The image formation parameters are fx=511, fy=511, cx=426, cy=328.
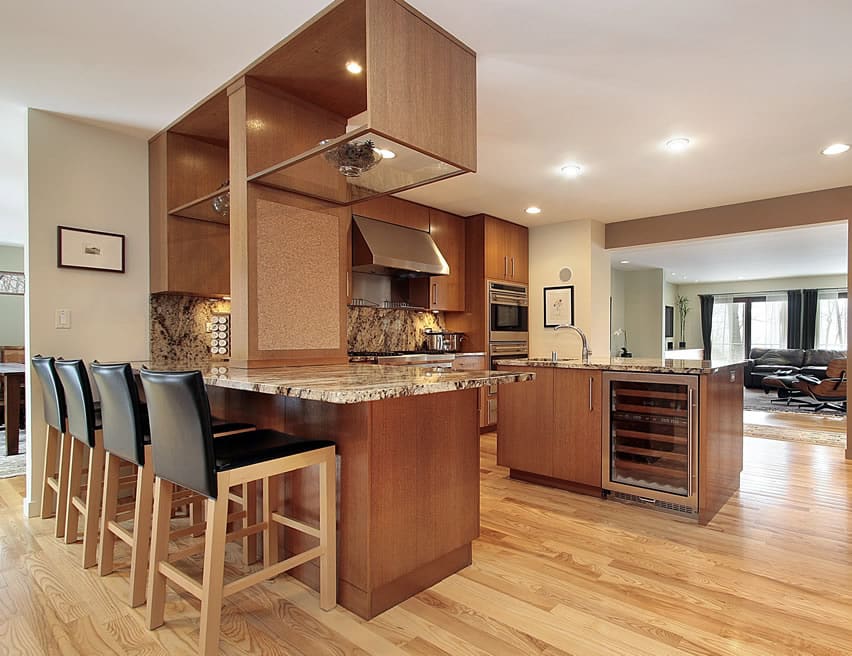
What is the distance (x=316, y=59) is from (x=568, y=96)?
138 cm

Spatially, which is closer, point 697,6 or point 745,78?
point 697,6

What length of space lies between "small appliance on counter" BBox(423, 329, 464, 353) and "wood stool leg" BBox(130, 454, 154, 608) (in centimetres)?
373

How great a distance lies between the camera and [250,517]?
7.77 ft

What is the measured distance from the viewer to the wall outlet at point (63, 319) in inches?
121

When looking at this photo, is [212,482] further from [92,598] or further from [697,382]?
[697,382]

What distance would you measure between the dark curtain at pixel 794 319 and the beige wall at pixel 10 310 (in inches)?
548

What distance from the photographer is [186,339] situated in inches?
146

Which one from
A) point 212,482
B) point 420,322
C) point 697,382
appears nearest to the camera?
point 212,482

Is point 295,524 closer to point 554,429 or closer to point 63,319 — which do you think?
point 554,429

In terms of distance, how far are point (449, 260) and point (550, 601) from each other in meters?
3.96

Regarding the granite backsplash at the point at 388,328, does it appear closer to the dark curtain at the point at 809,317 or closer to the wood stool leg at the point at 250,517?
the wood stool leg at the point at 250,517

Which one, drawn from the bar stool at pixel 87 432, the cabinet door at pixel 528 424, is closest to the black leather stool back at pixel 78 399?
the bar stool at pixel 87 432

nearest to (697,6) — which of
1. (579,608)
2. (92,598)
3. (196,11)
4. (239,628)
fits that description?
(196,11)

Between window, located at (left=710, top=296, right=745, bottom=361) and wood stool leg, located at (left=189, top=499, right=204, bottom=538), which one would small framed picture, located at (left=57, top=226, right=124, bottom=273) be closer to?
wood stool leg, located at (left=189, top=499, right=204, bottom=538)
